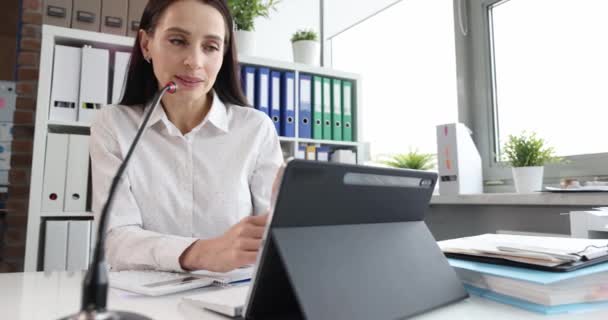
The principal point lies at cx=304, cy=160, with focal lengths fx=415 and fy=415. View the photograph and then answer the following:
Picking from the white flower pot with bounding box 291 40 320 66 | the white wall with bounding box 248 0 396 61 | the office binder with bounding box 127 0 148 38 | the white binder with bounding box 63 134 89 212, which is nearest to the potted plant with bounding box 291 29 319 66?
the white flower pot with bounding box 291 40 320 66

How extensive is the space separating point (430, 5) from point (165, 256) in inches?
88.0

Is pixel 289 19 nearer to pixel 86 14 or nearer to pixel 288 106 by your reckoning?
pixel 288 106

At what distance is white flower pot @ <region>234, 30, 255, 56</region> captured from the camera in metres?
2.05

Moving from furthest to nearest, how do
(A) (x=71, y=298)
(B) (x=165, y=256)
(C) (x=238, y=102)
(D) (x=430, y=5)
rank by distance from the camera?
(D) (x=430, y=5), (C) (x=238, y=102), (B) (x=165, y=256), (A) (x=71, y=298)

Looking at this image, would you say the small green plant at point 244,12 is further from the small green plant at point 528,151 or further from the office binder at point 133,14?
the small green plant at point 528,151

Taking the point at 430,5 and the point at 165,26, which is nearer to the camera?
the point at 165,26

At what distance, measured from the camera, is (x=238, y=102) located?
1312 mm

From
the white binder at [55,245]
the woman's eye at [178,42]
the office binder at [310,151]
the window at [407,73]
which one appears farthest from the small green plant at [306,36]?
the white binder at [55,245]

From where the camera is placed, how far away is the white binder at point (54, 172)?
1626 mm

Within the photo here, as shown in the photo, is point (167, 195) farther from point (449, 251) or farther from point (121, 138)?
point (449, 251)

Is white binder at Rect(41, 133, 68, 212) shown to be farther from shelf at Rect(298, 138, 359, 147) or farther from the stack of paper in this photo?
the stack of paper

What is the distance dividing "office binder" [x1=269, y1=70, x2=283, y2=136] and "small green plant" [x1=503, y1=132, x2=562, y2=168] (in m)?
1.04

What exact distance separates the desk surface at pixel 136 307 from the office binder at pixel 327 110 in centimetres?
167

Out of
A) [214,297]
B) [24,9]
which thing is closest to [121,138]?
[214,297]
